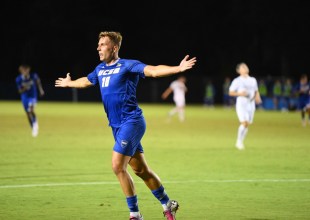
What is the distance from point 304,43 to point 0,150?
184ft

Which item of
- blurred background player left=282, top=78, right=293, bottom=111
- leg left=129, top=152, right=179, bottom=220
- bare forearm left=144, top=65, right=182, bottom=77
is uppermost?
bare forearm left=144, top=65, right=182, bottom=77

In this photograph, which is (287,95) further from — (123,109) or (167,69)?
(167,69)

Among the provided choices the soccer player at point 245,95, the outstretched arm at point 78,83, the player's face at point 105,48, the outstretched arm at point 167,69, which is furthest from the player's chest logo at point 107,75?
the soccer player at point 245,95

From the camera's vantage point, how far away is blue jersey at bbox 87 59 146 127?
363 inches

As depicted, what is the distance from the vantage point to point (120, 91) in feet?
30.2

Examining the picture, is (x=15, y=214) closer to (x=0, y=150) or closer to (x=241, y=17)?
(x=0, y=150)

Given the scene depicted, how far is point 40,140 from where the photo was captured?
23859 millimetres

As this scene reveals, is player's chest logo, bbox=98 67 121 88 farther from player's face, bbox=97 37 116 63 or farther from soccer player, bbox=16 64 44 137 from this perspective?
soccer player, bbox=16 64 44 137

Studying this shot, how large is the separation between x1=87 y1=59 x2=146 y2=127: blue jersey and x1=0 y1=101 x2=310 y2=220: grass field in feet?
5.37

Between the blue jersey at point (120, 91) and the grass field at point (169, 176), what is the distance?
1637 millimetres

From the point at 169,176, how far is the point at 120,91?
5.70 m

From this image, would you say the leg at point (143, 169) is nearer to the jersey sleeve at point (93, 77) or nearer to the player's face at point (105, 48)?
the jersey sleeve at point (93, 77)

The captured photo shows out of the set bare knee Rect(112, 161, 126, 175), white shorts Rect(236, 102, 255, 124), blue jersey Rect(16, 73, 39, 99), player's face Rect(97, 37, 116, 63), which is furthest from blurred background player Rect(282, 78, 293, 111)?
bare knee Rect(112, 161, 126, 175)

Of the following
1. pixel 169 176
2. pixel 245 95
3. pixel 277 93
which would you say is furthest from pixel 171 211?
pixel 277 93
